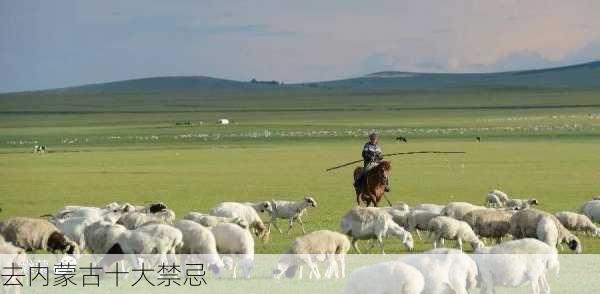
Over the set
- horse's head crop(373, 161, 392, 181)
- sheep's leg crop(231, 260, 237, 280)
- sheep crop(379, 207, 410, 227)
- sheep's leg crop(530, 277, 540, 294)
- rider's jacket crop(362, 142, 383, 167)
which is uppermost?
rider's jacket crop(362, 142, 383, 167)

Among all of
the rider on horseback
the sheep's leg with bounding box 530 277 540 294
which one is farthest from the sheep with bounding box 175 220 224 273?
the rider on horseback

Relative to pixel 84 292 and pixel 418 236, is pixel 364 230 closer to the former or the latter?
pixel 418 236

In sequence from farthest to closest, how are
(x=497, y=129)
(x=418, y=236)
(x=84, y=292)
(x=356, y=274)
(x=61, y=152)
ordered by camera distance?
(x=497, y=129) < (x=61, y=152) < (x=418, y=236) < (x=84, y=292) < (x=356, y=274)

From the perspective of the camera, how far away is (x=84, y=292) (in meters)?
11.9

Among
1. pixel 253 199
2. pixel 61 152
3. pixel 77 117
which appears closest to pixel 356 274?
pixel 253 199

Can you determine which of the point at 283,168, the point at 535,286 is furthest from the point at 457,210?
the point at 283,168

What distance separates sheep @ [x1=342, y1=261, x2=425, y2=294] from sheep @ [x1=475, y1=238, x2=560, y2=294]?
3.90 ft

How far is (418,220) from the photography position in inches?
654

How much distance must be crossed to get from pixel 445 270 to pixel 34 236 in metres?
5.48

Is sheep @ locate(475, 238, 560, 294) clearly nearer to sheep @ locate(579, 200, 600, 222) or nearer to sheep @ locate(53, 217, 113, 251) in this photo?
sheep @ locate(53, 217, 113, 251)

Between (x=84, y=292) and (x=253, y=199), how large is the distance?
16002 millimetres

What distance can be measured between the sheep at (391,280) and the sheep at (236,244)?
3229 millimetres

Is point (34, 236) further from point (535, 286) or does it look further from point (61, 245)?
point (535, 286)

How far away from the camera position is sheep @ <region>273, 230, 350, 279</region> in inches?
499
